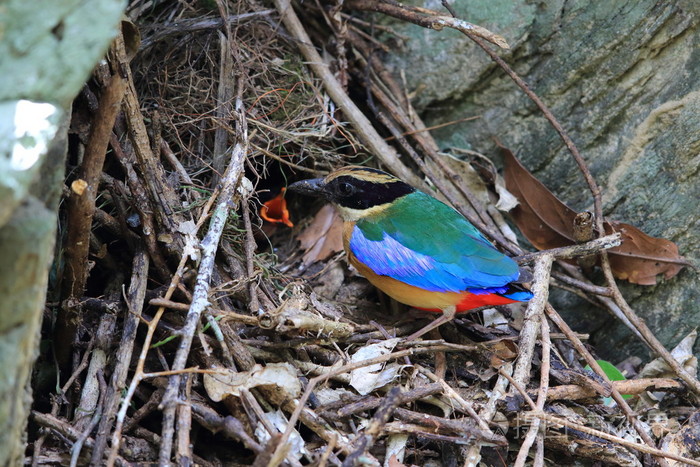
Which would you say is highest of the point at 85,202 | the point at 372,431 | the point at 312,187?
the point at 85,202

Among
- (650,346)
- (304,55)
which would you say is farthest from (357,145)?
(650,346)

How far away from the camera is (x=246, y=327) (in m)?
3.71

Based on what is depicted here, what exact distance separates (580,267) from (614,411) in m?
1.16

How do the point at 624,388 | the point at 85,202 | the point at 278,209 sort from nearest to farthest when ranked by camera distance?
the point at 85,202 → the point at 624,388 → the point at 278,209

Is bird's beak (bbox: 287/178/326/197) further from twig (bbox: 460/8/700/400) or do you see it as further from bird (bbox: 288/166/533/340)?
twig (bbox: 460/8/700/400)

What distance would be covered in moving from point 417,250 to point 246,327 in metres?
1.16

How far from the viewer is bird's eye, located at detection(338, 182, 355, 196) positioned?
4.62 m

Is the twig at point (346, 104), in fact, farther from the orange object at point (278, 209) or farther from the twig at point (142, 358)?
the twig at point (142, 358)

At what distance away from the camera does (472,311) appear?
4617 mm

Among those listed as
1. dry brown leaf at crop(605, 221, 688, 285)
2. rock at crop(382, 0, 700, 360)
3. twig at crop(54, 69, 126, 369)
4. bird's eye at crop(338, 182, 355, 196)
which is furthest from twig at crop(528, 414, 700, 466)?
twig at crop(54, 69, 126, 369)

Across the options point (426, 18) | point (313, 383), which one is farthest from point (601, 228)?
point (313, 383)

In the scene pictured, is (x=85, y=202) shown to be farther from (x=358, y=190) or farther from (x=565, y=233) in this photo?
(x=565, y=233)

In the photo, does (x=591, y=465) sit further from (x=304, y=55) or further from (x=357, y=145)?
(x=304, y=55)

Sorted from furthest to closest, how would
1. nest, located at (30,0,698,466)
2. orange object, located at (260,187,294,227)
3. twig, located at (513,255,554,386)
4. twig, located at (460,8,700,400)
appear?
orange object, located at (260,187,294,227)
twig, located at (460,8,700,400)
twig, located at (513,255,554,386)
nest, located at (30,0,698,466)
